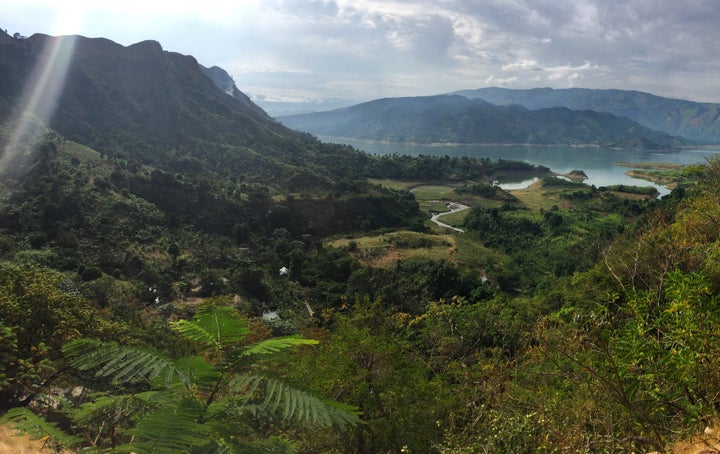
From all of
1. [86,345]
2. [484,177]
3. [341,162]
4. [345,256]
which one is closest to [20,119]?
[345,256]

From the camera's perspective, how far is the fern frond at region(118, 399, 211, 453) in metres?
3.08

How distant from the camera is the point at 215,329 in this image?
4730 mm

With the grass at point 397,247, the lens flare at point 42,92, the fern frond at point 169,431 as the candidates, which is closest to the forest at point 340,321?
the fern frond at point 169,431

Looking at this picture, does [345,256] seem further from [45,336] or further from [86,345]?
[86,345]

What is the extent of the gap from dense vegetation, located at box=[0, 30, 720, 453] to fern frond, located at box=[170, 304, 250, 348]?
0.04m

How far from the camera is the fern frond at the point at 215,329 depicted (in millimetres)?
4602

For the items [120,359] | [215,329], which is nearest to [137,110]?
[215,329]

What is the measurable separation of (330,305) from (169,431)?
32013mm

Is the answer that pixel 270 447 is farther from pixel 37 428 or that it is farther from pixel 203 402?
pixel 37 428

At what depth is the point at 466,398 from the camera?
8.85m

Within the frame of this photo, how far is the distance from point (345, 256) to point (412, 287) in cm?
1099

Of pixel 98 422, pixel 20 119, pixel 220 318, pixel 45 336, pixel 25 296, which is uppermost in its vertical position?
pixel 20 119

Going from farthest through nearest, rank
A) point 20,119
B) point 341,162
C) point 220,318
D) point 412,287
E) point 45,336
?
point 341,162 < point 20,119 < point 412,287 < point 45,336 < point 220,318

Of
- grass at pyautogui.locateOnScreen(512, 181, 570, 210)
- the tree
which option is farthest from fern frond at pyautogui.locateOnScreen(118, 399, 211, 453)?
grass at pyautogui.locateOnScreen(512, 181, 570, 210)
